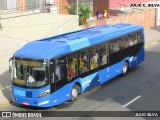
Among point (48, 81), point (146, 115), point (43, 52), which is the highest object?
point (43, 52)

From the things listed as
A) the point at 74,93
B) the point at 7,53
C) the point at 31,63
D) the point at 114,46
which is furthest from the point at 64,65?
the point at 7,53

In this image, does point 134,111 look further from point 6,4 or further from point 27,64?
point 6,4

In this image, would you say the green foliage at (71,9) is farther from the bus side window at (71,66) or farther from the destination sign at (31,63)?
the destination sign at (31,63)

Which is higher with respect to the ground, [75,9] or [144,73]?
[75,9]

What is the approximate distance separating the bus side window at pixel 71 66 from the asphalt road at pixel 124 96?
1337 mm

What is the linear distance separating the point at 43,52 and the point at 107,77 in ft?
17.4

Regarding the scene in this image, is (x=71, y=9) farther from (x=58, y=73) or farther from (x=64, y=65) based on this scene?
(x=58, y=73)

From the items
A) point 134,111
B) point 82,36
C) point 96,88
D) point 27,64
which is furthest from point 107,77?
point 27,64

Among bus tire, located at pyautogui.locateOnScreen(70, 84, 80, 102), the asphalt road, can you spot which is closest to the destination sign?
the asphalt road

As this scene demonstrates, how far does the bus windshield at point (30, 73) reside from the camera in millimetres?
16391

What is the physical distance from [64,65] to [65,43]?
1.07m

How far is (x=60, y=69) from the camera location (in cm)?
1705

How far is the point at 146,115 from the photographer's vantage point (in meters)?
16.3

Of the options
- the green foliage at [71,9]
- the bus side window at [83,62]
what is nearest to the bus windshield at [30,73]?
the bus side window at [83,62]
